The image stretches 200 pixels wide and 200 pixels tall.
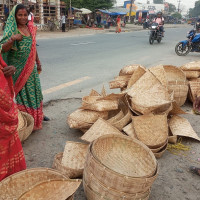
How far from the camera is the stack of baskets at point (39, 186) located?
153 centimetres

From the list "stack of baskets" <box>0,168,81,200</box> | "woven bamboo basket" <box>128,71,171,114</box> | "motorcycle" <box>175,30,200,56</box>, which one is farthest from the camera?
"motorcycle" <box>175,30,200,56</box>

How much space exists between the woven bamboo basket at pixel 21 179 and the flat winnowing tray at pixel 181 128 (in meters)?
1.60

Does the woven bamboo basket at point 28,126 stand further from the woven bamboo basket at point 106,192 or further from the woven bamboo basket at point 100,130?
the woven bamboo basket at point 106,192

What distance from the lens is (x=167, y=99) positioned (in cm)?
290

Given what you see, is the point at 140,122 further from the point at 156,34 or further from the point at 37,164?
the point at 156,34

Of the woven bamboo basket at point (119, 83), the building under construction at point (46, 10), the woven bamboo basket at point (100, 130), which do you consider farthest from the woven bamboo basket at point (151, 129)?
the building under construction at point (46, 10)

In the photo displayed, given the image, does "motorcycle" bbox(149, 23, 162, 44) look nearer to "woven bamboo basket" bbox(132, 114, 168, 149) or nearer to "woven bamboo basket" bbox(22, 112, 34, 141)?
"woven bamboo basket" bbox(132, 114, 168, 149)

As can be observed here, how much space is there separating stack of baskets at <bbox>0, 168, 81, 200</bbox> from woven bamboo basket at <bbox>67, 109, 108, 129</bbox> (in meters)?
0.99

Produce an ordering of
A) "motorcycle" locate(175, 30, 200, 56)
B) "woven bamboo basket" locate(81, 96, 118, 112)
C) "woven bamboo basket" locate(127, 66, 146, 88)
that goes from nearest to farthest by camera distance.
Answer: "woven bamboo basket" locate(81, 96, 118, 112), "woven bamboo basket" locate(127, 66, 146, 88), "motorcycle" locate(175, 30, 200, 56)

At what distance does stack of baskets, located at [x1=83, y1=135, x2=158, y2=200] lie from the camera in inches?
64.1

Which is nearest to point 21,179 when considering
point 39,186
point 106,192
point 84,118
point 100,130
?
point 39,186

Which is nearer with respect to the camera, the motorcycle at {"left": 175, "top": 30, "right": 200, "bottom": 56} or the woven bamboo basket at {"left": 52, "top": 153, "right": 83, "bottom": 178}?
the woven bamboo basket at {"left": 52, "top": 153, "right": 83, "bottom": 178}

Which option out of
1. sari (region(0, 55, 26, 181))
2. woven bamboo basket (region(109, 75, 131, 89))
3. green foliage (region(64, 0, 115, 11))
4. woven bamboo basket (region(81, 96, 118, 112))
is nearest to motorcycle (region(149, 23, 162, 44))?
woven bamboo basket (region(109, 75, 131, 89))

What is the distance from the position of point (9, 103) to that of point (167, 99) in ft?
6.17
